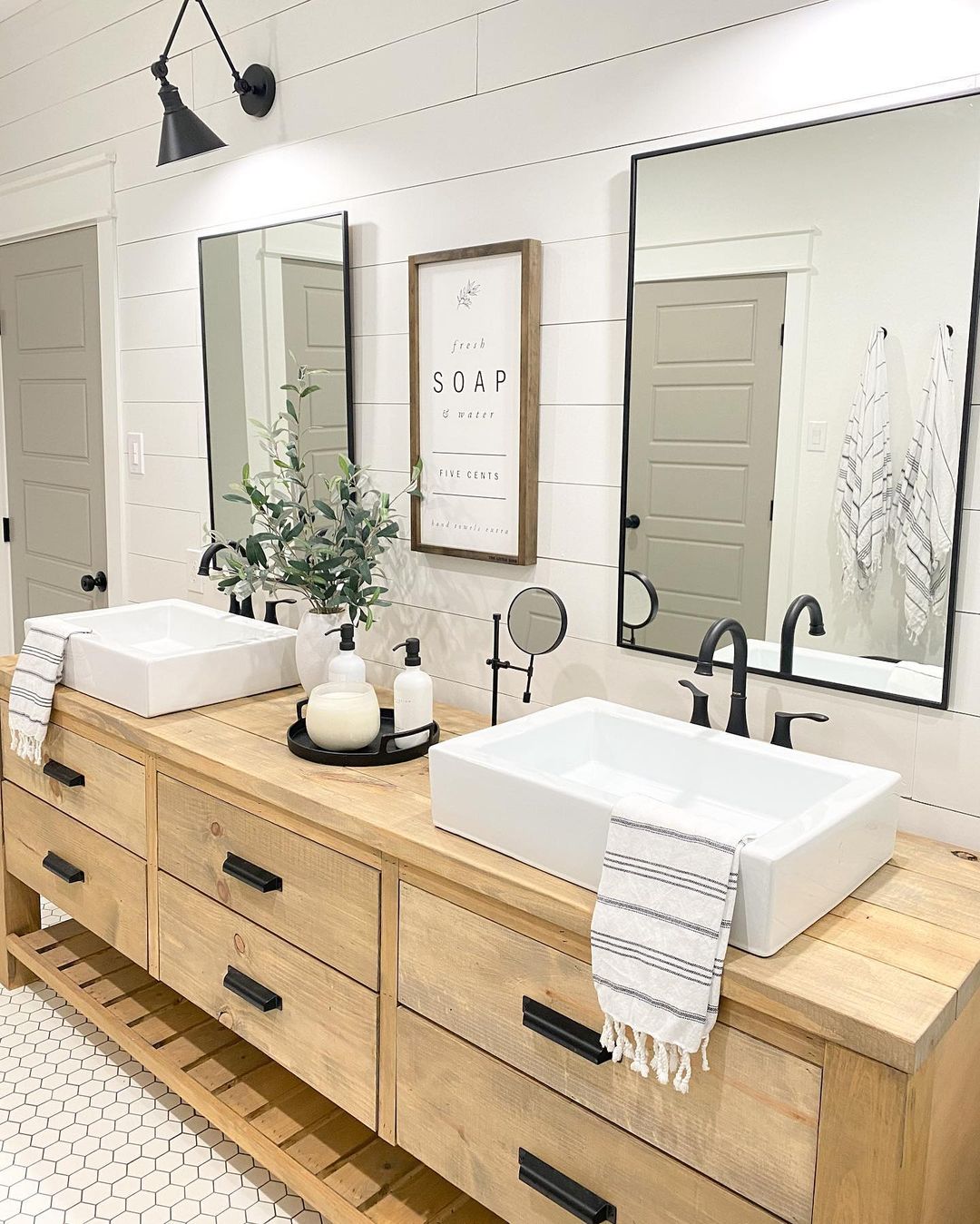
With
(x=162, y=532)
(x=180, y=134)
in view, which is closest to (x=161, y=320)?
(x=162, y=532)

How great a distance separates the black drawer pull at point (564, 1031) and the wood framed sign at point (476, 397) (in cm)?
90

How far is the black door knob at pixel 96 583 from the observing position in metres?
3.16

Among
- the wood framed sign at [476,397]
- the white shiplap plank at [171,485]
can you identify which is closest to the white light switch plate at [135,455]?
the white shiplap plank at [171,485]

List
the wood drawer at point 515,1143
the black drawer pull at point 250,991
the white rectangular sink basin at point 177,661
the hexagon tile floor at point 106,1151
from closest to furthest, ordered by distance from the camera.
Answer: the wood drawer at point 515,1143
the black drawer pull at point 250,991
the hexagon tile floor at point 106,1151
the white rectangular sink basin at point 177,661

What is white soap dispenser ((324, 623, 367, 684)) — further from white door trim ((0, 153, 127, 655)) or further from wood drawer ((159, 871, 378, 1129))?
white door trim ((0, 153, 127, 655))

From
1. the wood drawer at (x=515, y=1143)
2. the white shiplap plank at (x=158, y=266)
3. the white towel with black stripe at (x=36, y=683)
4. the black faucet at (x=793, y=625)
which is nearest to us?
the wood drawer at (x=515, y=1143)

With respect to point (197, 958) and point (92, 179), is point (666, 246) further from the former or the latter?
point (92, 179)

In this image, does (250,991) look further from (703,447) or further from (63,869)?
(703,447)

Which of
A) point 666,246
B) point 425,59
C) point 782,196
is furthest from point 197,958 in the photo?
point 425,59

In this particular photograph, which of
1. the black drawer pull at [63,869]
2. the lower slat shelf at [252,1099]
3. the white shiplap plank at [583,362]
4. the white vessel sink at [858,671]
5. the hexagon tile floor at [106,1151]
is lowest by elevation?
the hexagon tile floor at [106,1151]

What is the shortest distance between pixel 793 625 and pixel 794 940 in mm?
571

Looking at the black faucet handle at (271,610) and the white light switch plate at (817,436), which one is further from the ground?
the white light switch plate at (817,436)

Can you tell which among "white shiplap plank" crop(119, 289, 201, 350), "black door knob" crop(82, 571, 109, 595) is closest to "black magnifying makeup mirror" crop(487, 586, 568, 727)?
"white shiplap plank" crop(119, 289, 201, 350)

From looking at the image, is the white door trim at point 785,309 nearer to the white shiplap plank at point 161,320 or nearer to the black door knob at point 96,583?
the white shiplap plank at point 161,320
